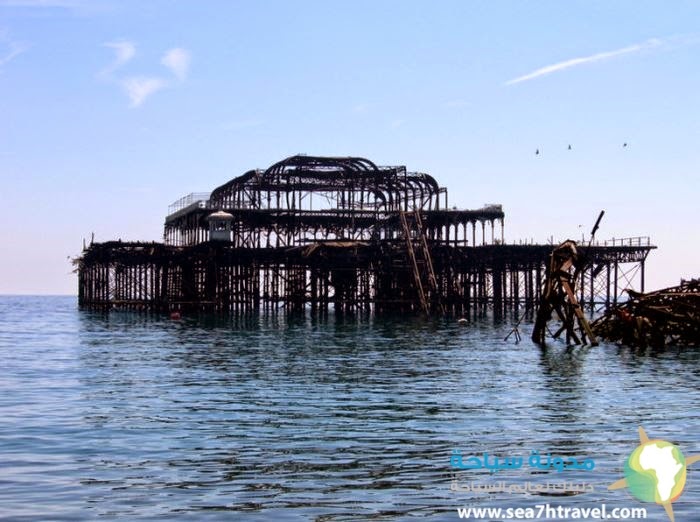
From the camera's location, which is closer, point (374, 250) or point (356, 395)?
point (356, 395)

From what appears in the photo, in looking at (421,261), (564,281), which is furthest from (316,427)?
(421,261)

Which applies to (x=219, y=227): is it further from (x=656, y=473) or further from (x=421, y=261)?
(x=656, y=473)

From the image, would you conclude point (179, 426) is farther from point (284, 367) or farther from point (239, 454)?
point (284, 367)

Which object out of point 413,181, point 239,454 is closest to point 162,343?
point 239,454

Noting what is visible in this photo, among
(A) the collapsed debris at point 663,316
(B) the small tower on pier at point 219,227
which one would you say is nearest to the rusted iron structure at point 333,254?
(B) the small tower on pier at point 219,227

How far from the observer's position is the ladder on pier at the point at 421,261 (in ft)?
336

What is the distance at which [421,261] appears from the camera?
105000 millimetres

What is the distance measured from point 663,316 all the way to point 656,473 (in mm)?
36773

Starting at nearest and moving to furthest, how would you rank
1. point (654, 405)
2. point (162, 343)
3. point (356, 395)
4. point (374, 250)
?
point (654, 405)
point (356, 395)
point (162, 343)
point (374, 250)

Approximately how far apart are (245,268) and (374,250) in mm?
14423

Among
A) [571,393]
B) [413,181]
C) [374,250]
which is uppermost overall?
[413,181]

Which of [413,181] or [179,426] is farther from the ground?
[413,181]

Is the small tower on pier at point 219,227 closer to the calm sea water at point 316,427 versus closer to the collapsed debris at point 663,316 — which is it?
the calm sea water at point 316,427

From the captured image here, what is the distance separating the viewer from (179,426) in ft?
86.8
